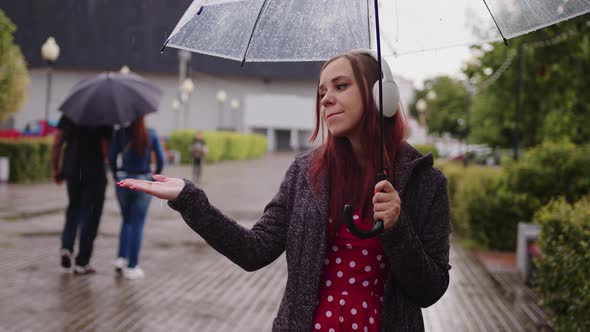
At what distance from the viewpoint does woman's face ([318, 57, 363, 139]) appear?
2209 mm

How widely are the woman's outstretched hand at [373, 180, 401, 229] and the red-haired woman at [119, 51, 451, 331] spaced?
0.13 metres

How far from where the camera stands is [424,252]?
2.07 metres

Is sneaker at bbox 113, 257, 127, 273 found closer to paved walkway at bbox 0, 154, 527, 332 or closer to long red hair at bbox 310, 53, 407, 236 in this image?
paved walkway at bbox 0, 154, 527, 332

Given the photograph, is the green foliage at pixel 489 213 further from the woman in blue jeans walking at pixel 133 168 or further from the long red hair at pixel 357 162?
the long red hair at pixel 357 162

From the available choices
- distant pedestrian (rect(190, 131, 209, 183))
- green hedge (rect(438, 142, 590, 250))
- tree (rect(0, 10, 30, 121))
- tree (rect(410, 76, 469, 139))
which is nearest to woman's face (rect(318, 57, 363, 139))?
green hedge (rect(438, 142, 590, 250))

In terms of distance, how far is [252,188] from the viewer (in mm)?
22172

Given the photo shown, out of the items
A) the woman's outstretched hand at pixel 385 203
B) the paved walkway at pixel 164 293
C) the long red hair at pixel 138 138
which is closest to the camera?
the woman's outstretched hand at pixel 385 203

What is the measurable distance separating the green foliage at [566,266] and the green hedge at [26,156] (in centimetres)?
1753

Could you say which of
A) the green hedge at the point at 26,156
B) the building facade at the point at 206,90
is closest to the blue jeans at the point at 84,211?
the green hedge at the point at 26,156

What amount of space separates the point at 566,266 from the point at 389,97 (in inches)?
145

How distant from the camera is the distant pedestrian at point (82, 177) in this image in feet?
24.5

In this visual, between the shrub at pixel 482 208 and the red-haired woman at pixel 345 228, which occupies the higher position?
the red-haired woman at pixel 345 228

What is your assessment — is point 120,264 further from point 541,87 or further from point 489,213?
point 541,87

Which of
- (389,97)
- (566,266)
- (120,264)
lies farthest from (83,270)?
(389,97)
